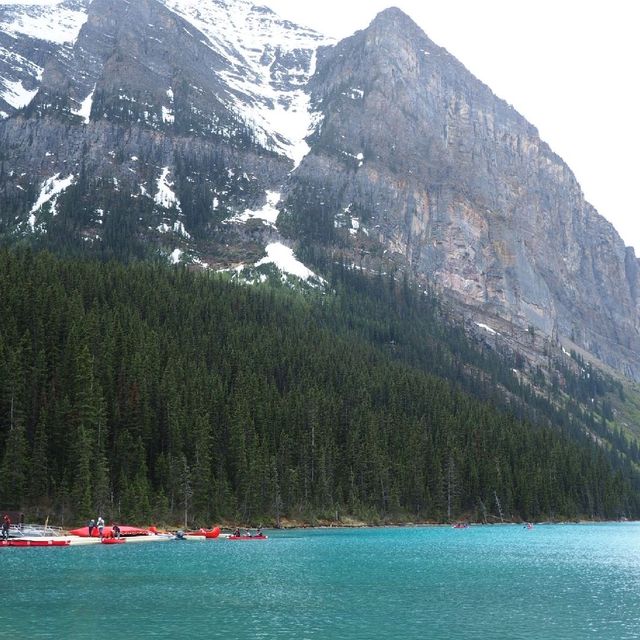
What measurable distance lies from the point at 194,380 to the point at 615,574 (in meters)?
74.7

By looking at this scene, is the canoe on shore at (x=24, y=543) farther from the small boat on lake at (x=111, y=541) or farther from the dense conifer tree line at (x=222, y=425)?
the dense conifer tree line at (x=222, y=425)

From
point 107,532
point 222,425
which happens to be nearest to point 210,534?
point 107,532

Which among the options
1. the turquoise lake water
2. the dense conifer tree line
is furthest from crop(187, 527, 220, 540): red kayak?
the turquoise lake water

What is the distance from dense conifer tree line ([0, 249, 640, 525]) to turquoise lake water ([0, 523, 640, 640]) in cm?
1971

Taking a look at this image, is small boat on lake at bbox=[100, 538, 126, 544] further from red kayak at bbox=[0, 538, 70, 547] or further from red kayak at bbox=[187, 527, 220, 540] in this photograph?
red kayak at bbox=[187, 527, 220, 540]

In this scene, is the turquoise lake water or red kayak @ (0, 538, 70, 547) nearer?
the turquoise lake water

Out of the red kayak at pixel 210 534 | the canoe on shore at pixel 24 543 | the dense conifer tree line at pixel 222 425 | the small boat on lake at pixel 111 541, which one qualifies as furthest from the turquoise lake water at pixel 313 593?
the dense conifer tree line at pixel 222 425

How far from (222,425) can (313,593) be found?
7314 cm

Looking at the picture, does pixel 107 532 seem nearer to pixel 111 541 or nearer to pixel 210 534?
pixel 111 541

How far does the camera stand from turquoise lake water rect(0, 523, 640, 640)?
35.2 metres

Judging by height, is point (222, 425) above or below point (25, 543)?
above

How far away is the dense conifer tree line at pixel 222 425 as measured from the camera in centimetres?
9156

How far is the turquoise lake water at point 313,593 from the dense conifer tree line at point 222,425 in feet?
64.7

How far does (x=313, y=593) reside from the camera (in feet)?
151
